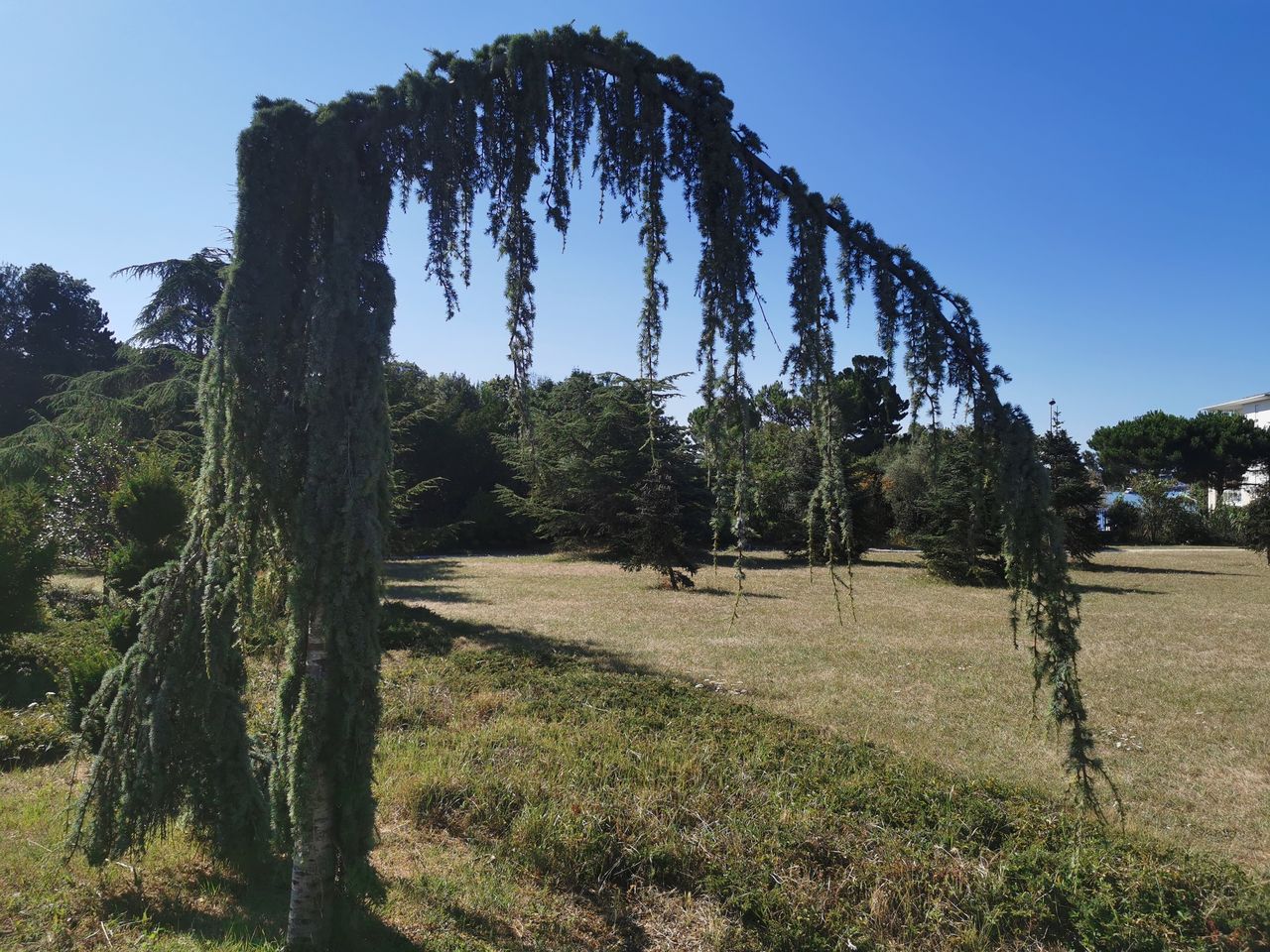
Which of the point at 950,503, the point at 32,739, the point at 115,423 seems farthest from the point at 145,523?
the point at 950,503

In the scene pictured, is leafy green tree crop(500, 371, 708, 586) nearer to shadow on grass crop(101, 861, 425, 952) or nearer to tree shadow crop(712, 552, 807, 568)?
tree shadow crop(712, 552, 807, 568)

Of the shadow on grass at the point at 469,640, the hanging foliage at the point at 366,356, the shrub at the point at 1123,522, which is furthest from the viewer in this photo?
the shrub at the point at 1123,522

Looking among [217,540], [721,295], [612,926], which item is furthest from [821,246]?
[612,926]

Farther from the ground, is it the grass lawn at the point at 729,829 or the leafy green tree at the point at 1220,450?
the leafy green tree at the point at 1220,450

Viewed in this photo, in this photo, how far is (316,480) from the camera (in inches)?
93.8

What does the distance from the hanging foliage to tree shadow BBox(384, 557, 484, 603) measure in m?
9.31

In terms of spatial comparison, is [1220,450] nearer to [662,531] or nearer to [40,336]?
[662,531]

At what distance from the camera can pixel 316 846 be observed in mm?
2543

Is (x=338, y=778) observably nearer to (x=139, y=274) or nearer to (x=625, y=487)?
(x=139, y=274)

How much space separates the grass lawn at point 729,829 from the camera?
3184mm

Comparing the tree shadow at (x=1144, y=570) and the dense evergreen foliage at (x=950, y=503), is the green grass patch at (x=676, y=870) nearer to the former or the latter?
the dense evergreen foliage at (x=950, y=503)

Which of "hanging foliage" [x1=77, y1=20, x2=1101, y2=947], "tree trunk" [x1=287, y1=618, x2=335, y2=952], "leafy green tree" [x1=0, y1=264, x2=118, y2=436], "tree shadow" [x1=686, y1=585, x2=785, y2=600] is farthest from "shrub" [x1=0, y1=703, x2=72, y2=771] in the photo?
"leafy green tree" [x1=0, y1=264, x2=118, y2=436]

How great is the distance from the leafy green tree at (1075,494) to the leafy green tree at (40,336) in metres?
36.5

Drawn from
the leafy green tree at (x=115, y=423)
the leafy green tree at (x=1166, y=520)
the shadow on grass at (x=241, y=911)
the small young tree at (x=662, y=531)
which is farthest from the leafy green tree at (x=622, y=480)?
the leafy green tree at (x=1166, y=520)
